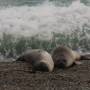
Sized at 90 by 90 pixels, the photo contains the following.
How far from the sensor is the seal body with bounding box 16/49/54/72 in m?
8.20

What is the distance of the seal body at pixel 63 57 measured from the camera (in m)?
8.80

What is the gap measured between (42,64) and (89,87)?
1.80m

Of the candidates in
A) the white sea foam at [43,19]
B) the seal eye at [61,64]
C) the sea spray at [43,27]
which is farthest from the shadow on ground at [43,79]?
the white sea foam at [43,19]

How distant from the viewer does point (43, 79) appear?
286 inches

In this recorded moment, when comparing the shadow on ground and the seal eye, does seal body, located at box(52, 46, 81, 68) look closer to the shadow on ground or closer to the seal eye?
the seal eye

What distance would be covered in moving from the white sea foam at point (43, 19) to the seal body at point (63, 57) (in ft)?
10.8

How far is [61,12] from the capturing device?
55.1 ft

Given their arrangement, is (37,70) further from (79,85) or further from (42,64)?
(79,85)

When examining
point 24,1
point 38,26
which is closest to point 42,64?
point 38,26

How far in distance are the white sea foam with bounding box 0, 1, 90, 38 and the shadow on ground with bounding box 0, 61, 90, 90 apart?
4488mm

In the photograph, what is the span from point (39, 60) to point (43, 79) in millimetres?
1304

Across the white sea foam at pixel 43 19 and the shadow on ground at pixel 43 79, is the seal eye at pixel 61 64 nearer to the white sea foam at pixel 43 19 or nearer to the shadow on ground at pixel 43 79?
the shadow on ground at pixel 43 79

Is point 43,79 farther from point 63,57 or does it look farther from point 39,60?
point 63,57

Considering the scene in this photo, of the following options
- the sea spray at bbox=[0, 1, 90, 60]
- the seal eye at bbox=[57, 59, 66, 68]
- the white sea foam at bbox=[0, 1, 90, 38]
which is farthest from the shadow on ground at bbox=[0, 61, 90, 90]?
the white sea foam at bbox=[0, 1, 90, 38]
